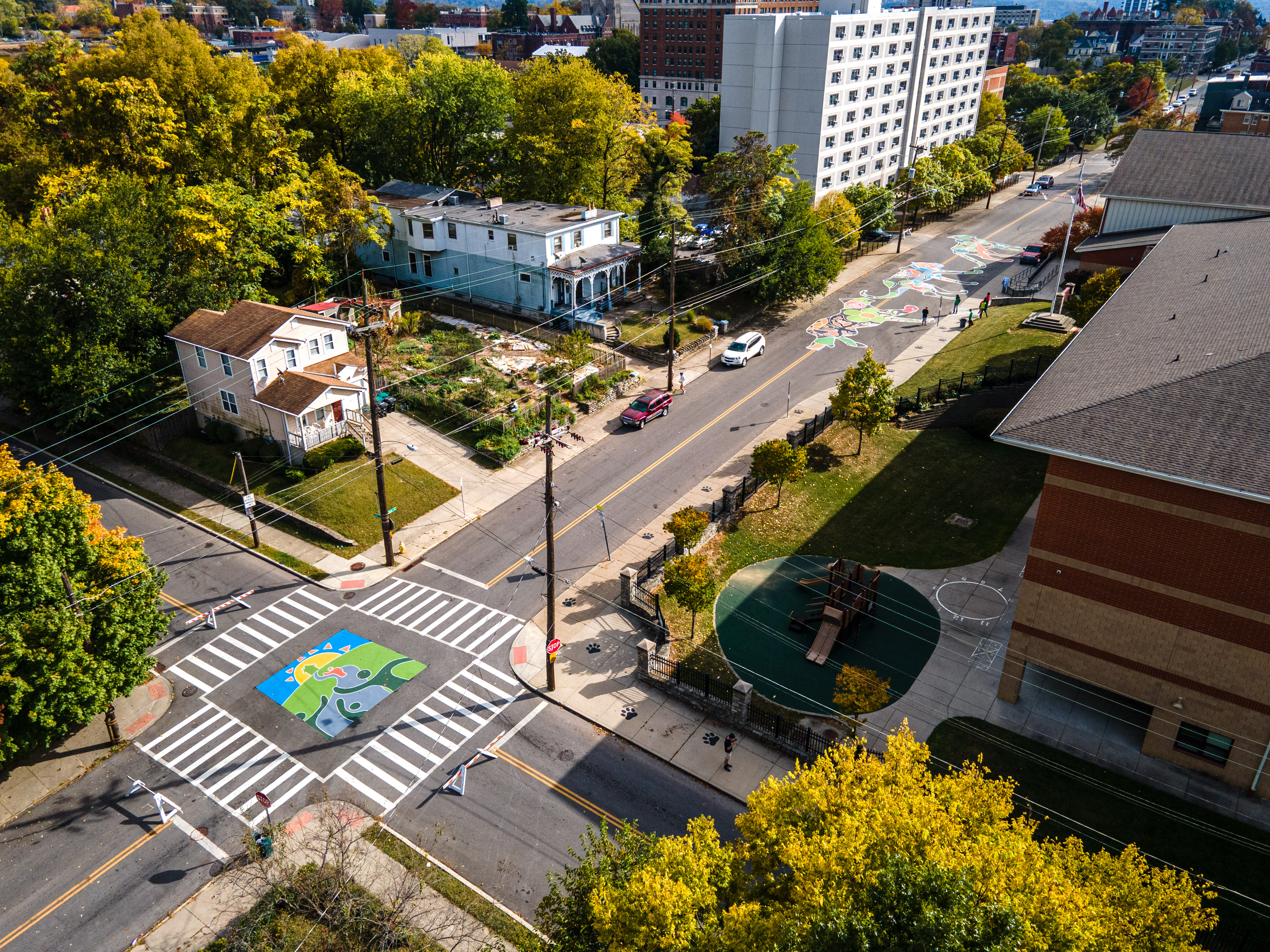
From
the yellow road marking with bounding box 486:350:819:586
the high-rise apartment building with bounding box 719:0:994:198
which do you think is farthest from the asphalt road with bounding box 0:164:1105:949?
the high-rise apartment building with bounding box 719:0:994:198

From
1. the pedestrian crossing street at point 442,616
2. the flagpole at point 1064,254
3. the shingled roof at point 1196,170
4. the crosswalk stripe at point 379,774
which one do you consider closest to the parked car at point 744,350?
the flagpole at point 1064,254

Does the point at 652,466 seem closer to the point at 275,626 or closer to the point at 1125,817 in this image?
the point at 275,626

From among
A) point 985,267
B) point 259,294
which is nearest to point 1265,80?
point 985,267

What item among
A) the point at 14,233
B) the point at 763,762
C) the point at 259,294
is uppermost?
the point at 14,233

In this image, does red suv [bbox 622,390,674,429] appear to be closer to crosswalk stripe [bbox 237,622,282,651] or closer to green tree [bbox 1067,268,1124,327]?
crosswalk stripe [bbox 237,622,282,651]

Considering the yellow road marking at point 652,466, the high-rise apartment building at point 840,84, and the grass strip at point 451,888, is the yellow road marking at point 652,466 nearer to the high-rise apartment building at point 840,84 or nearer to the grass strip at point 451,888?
the grass strip at point 451,888

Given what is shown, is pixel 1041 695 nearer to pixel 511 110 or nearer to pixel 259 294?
pixel 259 294

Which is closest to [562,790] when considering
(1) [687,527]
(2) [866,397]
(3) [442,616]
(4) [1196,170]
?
(3) [442,616]
